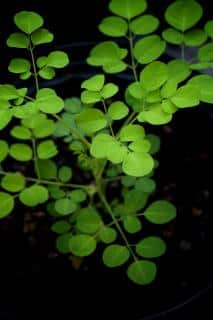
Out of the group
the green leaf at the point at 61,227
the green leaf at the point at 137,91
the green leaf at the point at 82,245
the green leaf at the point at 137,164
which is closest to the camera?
the green leaf at the point at 137,164

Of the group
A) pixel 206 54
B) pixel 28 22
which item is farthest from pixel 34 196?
pixel 206 54

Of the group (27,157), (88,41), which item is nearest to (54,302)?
(27,157)

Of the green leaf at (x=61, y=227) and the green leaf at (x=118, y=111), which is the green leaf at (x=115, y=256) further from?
the green leaf at (x=118, y=111)

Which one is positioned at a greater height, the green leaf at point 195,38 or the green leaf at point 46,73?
the green leaf at point 195,38

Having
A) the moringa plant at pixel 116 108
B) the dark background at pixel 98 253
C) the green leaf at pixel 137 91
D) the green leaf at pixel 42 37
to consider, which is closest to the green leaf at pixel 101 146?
the moringa plant at pixel 116 108

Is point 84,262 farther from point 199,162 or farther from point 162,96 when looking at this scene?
point 162,96

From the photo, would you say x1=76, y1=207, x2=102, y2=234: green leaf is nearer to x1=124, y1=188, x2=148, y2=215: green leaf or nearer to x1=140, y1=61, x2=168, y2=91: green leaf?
x1=124, y1=188, x2=148, y2=215: green leaf

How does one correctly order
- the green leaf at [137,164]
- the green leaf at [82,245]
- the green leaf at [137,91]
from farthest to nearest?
the green leaf at [82,245]
the green leaf at [137,91]
the green leaf at [137,164]

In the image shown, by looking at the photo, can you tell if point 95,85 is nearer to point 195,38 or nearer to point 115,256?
point 195,38
